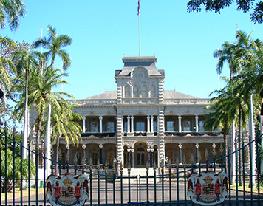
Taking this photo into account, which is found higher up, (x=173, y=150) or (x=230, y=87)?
(x=230, y=87)

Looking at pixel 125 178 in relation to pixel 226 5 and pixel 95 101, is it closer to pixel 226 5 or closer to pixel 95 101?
pixel 226 5

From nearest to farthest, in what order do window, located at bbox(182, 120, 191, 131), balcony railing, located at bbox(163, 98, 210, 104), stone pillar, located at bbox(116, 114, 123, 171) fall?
stone pillar, located at bbox(116, 114, 123, 171) < balcony railing, located at bbox(163, 98, 210, 104) < window, located at bbox(182, 120, 191, 131)

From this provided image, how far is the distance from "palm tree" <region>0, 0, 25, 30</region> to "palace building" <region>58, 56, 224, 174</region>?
52.2m

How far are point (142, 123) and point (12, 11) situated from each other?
58613 millimetres

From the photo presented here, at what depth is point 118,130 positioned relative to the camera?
83.8 m

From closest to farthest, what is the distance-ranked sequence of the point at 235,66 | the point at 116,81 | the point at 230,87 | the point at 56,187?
1. the point at 56,187
2. the point at 235,66
3. the point at 230,87
4. the point at 116,81

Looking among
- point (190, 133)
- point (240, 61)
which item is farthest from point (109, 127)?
point (240, 61)

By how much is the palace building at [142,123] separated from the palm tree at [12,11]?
52.2 m

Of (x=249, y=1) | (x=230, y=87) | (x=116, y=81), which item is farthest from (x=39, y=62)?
(x=249, y=1)

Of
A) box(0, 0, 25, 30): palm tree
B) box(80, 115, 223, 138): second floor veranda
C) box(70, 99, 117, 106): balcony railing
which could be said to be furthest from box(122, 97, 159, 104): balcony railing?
A: box(0, 0, 25, 30): palm tree

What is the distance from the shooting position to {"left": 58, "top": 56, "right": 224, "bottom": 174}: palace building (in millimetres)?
83188

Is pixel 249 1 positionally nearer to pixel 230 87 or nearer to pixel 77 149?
pixel 230 87

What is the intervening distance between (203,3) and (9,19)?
1994cm

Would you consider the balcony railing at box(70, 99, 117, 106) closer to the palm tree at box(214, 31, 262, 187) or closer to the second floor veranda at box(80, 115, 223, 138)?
the second floor veranda at box(80, 115, 223, 138)
